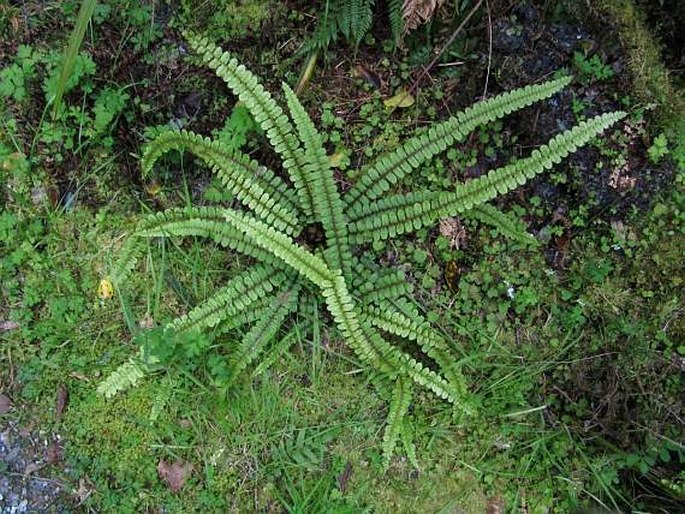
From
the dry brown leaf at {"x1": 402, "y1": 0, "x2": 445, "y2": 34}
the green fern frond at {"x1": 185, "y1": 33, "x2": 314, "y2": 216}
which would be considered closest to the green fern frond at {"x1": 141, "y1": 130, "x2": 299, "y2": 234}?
the green fern frond at {"x1": 185, "y1": 33, "x2": 314, "y2": 216}

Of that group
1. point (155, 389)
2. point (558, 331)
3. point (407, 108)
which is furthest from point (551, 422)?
point (155, 389)

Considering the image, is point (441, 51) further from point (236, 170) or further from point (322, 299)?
point (322, 299)

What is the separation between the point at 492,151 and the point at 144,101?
2569 mm

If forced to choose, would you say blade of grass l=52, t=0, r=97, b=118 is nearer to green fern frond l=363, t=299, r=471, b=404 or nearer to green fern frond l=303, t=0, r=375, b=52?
green fern frond l=303, t=0, r=375, b=52

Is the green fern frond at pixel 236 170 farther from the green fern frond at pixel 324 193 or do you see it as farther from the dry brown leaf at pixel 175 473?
the dry brown leaf at pixel 175 473

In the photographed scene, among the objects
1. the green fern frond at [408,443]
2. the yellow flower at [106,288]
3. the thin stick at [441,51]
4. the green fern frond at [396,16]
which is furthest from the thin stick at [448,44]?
the yellow flower at [106,288]

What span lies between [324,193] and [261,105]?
0.71m

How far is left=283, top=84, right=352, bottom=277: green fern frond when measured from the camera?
429 centimetres

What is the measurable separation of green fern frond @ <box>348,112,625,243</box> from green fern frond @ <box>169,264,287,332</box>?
2.22 feet

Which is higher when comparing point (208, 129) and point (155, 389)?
point (208, 129)

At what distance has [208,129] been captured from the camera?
4.80m

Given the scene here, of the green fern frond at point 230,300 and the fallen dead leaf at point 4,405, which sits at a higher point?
the green fern frond at point 230,300

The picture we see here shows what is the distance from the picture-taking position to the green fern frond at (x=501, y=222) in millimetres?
4500

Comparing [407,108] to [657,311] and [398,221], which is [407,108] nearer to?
[398,221]
